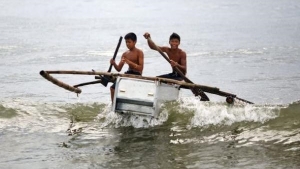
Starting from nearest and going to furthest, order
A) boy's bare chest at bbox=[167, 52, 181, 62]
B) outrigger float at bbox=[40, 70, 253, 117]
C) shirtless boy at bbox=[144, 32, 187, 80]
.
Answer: outrigger float at bbox=[40, 70, 253, 117]
shirtless boy at bbox=[144, 32, 187, 80]
boy's bare chest at bbox=[167, 52, 181, 62]

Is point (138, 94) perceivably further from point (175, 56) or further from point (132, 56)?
point (175, 56)

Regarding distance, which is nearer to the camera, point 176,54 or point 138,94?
point 138,94

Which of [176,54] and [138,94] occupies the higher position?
[176,54]

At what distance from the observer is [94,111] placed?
1150 centimetres

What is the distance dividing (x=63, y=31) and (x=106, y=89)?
51.3 feet

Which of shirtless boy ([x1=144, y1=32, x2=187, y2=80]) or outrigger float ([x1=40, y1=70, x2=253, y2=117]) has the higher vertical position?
shirtless boy ([x1=144, y1=32, x2=187, y2=80])

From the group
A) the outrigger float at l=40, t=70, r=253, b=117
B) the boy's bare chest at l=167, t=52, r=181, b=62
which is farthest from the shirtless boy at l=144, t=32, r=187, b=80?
the outrigger float at l=40, t=70, r=253, b=117

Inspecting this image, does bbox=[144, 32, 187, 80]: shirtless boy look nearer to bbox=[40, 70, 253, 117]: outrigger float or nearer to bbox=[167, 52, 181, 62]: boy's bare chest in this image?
bbox=[167, 52, 181, 62]: boy's bare chest

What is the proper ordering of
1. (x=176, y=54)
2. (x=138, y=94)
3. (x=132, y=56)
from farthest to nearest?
(x=176, y=54) < (x=132, y=56) < (x=138, y=94)

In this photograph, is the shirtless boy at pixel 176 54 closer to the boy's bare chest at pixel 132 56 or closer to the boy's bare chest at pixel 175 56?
the boy's bare chest at pixel 175 56

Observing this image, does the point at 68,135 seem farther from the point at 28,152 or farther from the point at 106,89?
the point at 106,89

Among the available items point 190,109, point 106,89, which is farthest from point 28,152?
point 106,89

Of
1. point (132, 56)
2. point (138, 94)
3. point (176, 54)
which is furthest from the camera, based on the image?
point (176, 54)

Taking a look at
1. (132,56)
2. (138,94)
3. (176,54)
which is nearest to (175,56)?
(176,54)
